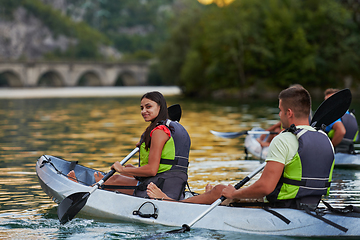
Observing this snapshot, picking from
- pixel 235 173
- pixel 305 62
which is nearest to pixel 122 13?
pixel 305 62

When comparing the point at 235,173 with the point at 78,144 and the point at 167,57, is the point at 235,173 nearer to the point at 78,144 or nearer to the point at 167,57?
the point at 78,144

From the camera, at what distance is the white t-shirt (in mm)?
4691

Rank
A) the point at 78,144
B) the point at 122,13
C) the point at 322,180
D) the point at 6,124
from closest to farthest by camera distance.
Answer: the point at 322,180
the point at 78,144
the point at 6,124
the point at 122,13

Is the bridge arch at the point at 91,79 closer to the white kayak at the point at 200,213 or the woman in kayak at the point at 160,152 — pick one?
the white kayak at the point at 200,213

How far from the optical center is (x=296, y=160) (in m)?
4.81

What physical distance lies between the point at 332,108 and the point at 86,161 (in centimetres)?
667

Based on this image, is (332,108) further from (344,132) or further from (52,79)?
(52,79)

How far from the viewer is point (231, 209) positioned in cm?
548

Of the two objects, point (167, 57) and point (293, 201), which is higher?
point (167, 57)

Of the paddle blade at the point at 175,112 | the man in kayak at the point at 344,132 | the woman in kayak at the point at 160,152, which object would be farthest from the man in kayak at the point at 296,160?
the man in kayak at the point at 344,132

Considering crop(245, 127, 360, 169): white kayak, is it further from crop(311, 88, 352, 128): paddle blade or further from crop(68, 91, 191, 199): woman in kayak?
crop(68, 91, 191, 199): woman in kayak

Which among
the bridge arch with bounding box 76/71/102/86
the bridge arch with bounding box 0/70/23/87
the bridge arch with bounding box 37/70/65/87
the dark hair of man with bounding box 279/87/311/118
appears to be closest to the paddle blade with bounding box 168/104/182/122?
the dark hair of man with bounding box 279/87/311/118

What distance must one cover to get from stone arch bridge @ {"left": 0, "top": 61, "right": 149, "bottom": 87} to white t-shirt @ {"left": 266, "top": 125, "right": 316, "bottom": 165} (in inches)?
3094

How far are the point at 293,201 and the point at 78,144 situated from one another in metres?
9.71
